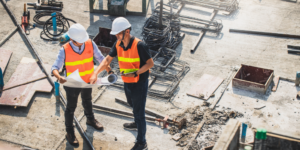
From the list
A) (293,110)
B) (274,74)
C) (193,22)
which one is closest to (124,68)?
(293,110)

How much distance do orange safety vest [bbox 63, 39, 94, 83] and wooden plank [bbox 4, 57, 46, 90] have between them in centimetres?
284

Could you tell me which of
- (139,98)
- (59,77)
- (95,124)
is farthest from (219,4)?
(59,77)

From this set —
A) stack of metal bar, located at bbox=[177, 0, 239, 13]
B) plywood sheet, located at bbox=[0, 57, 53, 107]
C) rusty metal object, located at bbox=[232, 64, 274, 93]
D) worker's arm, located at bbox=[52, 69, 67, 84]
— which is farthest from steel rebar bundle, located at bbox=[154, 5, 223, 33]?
worker's arm, located at bbox=[52, 69, 67, 84]

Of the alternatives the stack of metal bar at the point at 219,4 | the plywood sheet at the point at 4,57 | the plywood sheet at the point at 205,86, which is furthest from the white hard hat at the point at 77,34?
the stack of metal bar at the point at 219,4

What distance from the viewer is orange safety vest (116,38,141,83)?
5.57m

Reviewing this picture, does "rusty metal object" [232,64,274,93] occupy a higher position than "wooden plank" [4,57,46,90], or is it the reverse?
"rusty metal object" [232,64,274,93]

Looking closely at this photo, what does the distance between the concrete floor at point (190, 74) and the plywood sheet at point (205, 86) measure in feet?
0.54

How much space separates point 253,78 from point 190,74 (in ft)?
5.74

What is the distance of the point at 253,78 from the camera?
878cm

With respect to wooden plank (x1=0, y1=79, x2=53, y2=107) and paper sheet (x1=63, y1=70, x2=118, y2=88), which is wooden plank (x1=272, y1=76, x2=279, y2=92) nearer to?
paper sheet (x1=63, y1=70, x2=118, y2=88)

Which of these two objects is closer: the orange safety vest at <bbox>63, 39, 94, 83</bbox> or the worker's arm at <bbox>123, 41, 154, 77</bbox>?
the worker's arm at <bbox>123, 41, 154, 77</bbox>

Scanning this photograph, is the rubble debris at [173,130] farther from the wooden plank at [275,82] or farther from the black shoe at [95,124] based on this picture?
the wooden plank at [275,82]

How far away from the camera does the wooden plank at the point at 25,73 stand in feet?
26.9

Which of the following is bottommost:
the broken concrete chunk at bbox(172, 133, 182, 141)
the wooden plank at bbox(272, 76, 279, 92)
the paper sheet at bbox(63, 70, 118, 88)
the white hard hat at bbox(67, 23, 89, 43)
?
the broken concrete chunk at bbox(172, 133, 182, 141)
